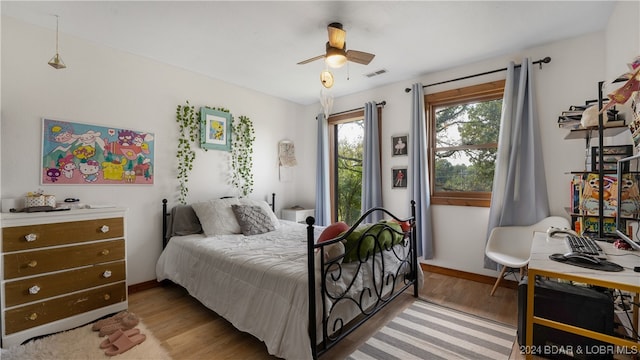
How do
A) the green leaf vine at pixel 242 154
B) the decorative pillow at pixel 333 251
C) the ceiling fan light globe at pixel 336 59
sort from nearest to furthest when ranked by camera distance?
the decorative pillow at pixel 333 251, the ceiling fan light globe at pixel 336 59, the green leaf vine at pixel 242 154

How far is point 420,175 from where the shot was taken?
3.43m

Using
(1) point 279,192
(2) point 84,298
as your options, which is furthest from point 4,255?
(1) point 279,192

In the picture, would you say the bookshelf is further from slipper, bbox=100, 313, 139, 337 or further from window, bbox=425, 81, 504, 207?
slipper, bbox=100, 313, 139, 337

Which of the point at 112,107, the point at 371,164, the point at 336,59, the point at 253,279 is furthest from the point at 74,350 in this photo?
the point at 371,164

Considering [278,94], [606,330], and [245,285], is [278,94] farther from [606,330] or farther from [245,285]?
[606,330]

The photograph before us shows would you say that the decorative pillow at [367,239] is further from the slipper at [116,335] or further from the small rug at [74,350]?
the slipper at [116,335]

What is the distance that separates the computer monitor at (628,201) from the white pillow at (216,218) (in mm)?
3122

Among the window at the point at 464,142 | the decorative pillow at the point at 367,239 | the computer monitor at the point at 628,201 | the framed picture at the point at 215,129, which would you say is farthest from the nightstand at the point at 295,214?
the computer monitor at the point at 628,201

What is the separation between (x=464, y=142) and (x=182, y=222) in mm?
3486

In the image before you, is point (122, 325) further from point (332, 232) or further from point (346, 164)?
point (346, 164)

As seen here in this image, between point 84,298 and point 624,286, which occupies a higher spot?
point 624,286

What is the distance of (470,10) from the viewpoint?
2158 mm

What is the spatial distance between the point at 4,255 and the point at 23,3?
→ 1884 mm

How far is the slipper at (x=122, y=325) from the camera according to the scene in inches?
81.8
